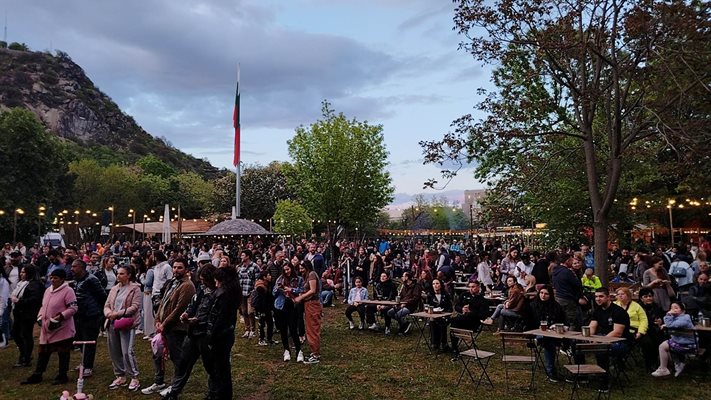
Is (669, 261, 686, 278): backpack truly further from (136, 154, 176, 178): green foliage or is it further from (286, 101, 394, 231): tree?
(136, 154, 176, 178): green foliage

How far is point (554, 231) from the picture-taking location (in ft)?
61.6

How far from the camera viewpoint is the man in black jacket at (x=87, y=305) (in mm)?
7000

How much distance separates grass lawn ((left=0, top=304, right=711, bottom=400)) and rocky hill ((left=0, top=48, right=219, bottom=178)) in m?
105

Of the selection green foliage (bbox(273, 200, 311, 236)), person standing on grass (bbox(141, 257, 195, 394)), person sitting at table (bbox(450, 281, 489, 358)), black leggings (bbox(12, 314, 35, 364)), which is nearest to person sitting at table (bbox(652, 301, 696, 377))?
person sitting at table (bbox(450, 281, 489, 358))

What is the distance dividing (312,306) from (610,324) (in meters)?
4.56

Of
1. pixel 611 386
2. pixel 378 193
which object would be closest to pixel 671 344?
pixel 611 386

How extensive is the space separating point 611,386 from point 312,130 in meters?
22.5

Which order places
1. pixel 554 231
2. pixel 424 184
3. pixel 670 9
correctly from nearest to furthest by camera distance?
pixel 670 9, pixel 424 184, pixel 554 231

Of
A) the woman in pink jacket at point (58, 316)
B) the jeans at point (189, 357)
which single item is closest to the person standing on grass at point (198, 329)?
the jeans at point (189, 357)

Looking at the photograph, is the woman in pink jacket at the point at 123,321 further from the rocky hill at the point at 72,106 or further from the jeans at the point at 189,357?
the rocky hill at the point at 72,106

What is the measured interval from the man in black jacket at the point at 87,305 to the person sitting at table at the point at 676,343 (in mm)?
8257

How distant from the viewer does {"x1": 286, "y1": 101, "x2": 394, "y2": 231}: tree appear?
87.5ft

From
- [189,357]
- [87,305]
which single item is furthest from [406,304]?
[87,305]

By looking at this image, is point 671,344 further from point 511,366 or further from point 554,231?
point 554,231
